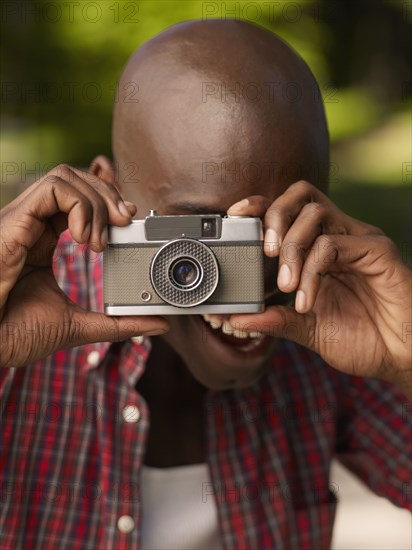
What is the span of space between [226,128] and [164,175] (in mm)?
218

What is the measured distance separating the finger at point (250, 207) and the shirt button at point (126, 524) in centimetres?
100

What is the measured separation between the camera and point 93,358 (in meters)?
2.85

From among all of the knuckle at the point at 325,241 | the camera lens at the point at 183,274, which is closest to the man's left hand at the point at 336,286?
the knuckle at the point at 325,241

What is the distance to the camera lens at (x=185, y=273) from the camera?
2.24m

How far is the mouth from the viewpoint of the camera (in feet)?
8.33

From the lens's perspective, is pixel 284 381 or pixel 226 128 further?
pixel 284 381

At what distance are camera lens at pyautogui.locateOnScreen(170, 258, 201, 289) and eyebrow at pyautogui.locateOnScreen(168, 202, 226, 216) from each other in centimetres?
Result: 27

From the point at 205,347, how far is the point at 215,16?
540cm

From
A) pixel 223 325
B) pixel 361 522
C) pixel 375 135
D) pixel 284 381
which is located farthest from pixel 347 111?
pixel 223 325

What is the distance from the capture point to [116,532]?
2729 mm

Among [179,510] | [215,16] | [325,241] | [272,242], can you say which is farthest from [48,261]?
[215,16]

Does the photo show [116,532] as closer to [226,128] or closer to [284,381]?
[284,381]

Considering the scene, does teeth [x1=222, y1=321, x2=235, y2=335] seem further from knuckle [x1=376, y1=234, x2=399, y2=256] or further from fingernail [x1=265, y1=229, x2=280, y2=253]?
knuckle [x1=376, y1=234, x2=399, y2=256]

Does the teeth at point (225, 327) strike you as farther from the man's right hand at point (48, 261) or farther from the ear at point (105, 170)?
the ear at point (105, 170)
